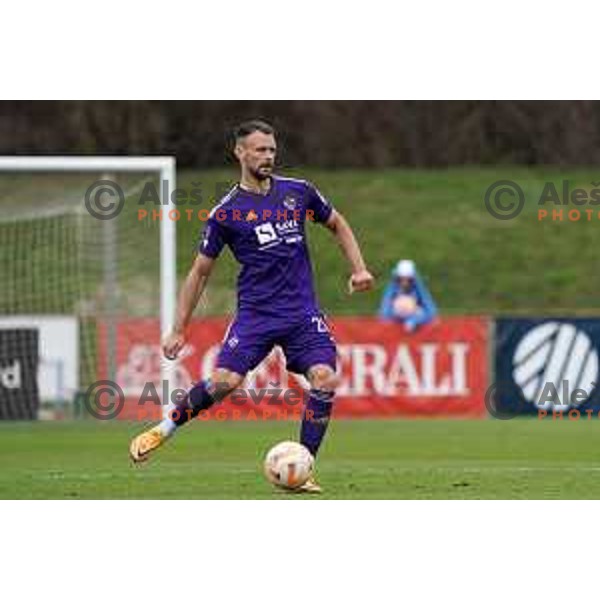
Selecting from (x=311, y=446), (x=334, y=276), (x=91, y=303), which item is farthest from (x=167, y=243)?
(x=334, y=276)

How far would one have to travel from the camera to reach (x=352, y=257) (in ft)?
39.6

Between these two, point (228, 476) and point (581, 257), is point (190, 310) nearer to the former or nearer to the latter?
point (228, 476)

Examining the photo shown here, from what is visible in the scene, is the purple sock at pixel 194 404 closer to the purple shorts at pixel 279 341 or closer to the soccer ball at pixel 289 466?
the purple shorts at pixel 279 341

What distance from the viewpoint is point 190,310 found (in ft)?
40.2

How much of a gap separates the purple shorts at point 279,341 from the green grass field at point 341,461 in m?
0.82

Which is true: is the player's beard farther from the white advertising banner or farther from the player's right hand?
the white advertising banner

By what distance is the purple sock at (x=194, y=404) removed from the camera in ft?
39.6

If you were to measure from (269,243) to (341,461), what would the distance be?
3629 mm

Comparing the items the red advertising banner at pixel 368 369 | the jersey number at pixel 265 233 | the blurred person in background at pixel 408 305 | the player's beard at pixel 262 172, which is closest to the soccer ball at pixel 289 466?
the jersey number at pixel 265 233

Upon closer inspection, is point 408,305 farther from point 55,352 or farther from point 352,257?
point 352,257

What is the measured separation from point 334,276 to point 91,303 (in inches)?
493

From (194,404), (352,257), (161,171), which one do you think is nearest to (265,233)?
(352,257)

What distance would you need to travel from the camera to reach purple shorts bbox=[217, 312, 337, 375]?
12047mm

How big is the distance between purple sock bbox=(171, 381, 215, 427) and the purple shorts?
0.64ft
